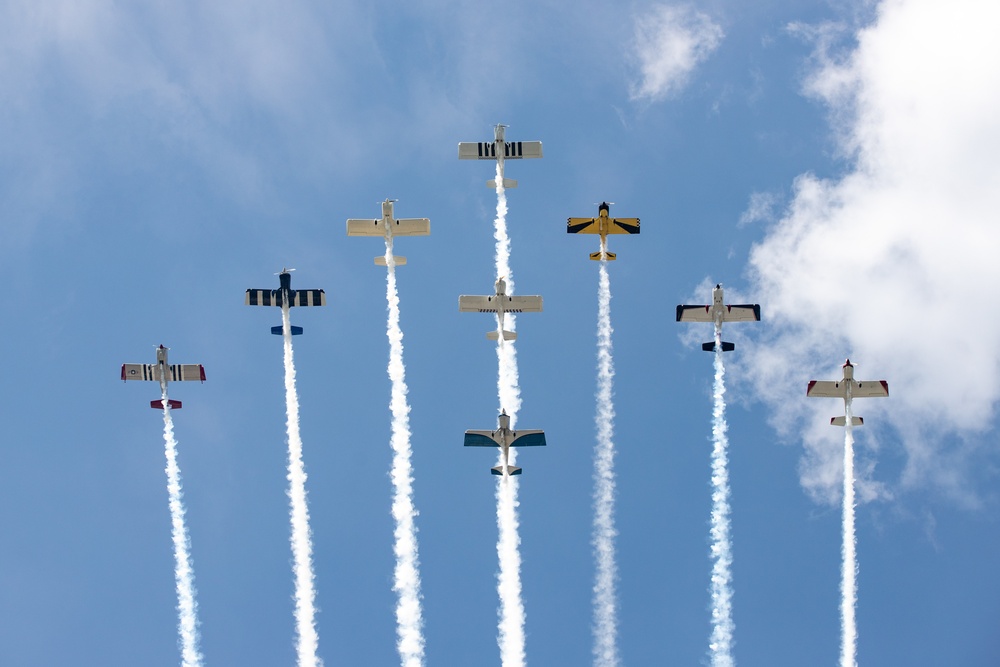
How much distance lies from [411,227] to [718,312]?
16.4 m

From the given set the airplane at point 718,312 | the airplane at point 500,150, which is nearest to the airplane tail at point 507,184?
the airplane at point 500,150

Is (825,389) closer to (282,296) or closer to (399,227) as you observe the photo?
(399,227)

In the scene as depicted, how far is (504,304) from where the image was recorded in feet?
272

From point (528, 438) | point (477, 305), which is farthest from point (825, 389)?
point (477, 305)

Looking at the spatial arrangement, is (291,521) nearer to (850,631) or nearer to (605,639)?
(605,639)

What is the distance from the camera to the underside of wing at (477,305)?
8256 cm

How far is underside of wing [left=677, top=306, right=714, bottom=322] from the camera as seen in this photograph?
85.2m

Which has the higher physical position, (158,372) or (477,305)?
(477,305)

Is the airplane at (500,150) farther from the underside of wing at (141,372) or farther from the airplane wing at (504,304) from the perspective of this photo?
the underside of wing at (141,372)

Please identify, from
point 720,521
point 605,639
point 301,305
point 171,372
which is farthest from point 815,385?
point 171,372

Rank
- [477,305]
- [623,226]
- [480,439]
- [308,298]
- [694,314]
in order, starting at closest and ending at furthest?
[480,439] → [477,305] → [308,298] → [694,314] → [623,226]

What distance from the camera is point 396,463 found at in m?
84.1

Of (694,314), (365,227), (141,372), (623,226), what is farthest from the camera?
→ (623,226)

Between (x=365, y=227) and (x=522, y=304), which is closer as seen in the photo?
(x=522, y=304)
